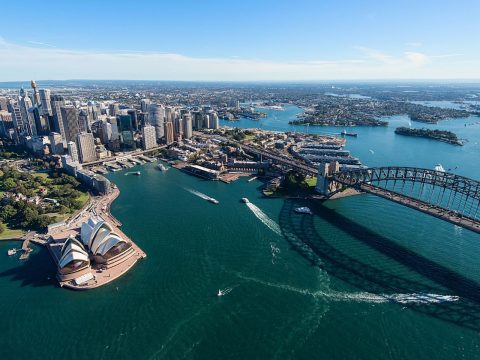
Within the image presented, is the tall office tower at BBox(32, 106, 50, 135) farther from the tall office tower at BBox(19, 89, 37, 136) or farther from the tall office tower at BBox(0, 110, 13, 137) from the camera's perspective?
the tall office tower at BBox(0, 110, 13, 137)

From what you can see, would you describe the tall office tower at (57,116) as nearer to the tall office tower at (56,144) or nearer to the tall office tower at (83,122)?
the tall office tower at (83,122)

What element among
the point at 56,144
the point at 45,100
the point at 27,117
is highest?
the point at 45,100

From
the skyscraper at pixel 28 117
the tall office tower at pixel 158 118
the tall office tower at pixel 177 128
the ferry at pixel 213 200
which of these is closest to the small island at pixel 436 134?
the tall office tower at pixel 177 128

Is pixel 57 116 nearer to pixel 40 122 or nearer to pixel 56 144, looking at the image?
pixel 40 122

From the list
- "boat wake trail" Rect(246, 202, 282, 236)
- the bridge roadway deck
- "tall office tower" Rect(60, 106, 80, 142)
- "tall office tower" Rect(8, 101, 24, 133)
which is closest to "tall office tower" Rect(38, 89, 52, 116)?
"tall office tower" Rect(8, 101, 24, 133)

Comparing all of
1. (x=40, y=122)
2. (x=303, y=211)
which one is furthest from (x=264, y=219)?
(x=40, y=122)
